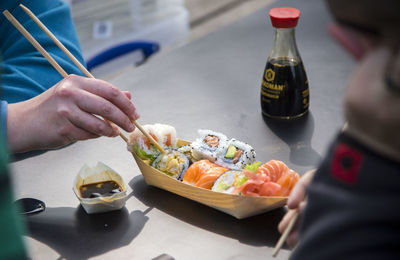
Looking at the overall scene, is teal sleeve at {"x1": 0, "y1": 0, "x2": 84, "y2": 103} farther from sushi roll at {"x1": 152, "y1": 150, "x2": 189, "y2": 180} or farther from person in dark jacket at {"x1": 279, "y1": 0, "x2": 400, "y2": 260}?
person in dark jacket at {"x1": 279, "y1": 0, "x2": 400, "y2": 260}

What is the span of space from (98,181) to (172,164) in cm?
16

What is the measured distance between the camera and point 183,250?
84 centimetres

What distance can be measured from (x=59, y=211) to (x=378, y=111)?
70 cm

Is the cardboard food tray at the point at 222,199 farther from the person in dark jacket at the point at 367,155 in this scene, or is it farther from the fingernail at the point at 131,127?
the person in dark jacket at the point at 367,155

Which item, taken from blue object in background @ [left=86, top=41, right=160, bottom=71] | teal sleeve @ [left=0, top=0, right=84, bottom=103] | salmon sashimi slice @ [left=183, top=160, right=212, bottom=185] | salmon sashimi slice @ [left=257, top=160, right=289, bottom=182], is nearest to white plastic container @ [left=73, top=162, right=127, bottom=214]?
salmon sashimi slice @ [left=183, top=160, right=212, bottom=185]

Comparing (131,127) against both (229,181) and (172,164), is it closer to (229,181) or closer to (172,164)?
(172,164)

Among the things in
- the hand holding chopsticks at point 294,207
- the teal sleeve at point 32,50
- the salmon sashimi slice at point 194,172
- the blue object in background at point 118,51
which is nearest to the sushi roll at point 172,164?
the salmon sashimi slice at point 194,172

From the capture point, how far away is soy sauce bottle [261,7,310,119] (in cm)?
117

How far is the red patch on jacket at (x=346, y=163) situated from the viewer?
1.57 ft

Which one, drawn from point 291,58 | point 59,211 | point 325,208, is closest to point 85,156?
point 59,211

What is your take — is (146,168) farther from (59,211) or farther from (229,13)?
(229,13)

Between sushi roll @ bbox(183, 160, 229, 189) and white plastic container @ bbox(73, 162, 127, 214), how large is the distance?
0.13 m

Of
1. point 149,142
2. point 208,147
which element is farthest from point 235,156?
point 149,142

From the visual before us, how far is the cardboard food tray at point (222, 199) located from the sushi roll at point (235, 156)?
0.34 feet
